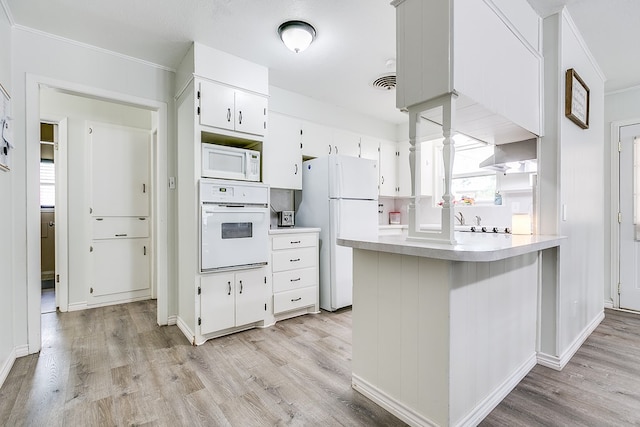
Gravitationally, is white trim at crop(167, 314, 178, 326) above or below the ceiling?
below

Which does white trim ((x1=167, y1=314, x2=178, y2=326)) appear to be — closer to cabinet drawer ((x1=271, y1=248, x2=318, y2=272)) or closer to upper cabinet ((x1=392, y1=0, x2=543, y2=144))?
cabinet drawer ((x1=271, y1=248, x2=318, y2=272))

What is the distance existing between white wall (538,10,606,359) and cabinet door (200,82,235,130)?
98.6 inches

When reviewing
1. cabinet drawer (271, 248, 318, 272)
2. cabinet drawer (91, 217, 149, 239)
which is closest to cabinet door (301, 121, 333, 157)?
cabinet drawer (271, 248, 318, 272)

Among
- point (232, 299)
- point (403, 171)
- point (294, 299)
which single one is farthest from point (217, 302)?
point (403, 171)

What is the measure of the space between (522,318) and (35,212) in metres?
3.68

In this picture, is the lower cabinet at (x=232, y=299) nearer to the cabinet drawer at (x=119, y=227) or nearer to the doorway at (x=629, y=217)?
the cabinet drawer at (x=119, y=227)

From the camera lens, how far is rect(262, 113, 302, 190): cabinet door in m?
3.48

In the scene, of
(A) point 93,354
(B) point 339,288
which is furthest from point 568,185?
(A) point 93,354

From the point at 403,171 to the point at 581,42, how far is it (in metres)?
2.61

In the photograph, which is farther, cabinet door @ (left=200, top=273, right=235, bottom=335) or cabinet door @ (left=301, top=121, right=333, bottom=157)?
cabinet door @ (left=301, top=121, right=333, bottom=157)

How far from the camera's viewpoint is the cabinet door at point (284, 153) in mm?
3482

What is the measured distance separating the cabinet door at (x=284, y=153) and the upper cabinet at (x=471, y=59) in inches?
78.3

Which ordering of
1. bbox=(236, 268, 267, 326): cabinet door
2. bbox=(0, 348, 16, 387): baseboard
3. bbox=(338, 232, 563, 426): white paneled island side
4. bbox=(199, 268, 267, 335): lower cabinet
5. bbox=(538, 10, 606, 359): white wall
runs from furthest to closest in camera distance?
bbox=(236, 268, 267, 326): cabinet door < bbox=(199, 268, 267, 335): lower cabinet < bbox=(538, 10, 606, 359): white wall < bbox=(0, 348, 16, 387): baseboard < bbox=(338, 232, 563, 426): white paneled island side

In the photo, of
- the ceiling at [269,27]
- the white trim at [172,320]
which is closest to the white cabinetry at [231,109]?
the ceiling at [269,27]
